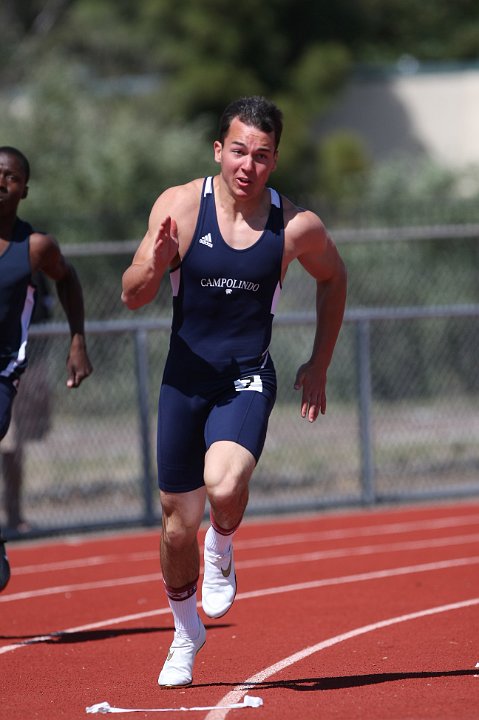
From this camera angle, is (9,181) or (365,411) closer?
(9,181)

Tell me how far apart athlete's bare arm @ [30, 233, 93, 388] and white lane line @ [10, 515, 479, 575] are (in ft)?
10.8

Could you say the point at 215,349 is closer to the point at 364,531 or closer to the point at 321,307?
the point at 321,307

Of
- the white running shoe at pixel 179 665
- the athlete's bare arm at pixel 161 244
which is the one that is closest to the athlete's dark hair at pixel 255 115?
the athlete's bare arm at pixel 161 244

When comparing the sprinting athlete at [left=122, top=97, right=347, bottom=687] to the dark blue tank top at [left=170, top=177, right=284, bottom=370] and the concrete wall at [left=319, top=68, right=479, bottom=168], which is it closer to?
the dark blue tank top at [left=170, top=177, right=284, bottom=370]

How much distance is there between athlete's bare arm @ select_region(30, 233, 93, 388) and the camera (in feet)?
24.3

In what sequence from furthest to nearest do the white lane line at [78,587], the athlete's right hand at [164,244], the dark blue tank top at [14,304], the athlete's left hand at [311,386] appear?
1. the white lane line at [78,587]
2. the dark blue tank top at [14,304]
3. the athlete's left hand at [311,386]
4. the athlete's right hand at [164,244]

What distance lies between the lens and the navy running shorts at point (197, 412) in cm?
591

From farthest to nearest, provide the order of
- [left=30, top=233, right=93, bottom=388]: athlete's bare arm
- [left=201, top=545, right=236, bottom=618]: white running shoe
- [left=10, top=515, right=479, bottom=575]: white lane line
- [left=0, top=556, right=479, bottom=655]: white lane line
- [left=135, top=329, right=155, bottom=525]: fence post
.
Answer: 1. [left=135, top=329, right=155, bottom=525]: fence post
2. [left=10, top=515, right=479, bottom=575]: white lane line
3. [left=0, top=556, right=479, bottom=655]: white lane line
4. [left=30, top=233, right=93, bottom=388]: athlete's bare arm
5. [left=201, top=545, right=236, bottom=618]: white running shoe

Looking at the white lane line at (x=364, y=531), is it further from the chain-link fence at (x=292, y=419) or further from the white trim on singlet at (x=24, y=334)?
the white trim on singlet at (x=24, y=334)

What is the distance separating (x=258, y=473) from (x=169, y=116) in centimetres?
2327

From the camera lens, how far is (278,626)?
7781mm

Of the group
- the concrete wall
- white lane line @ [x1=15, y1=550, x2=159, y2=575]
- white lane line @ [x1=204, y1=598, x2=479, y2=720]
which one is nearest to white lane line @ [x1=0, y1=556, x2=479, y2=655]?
white lane line @ [x1=204, y1=598, x2=479, y2=720]

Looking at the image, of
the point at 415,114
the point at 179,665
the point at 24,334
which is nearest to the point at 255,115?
the point at 24,334

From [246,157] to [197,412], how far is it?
3.73 ft
